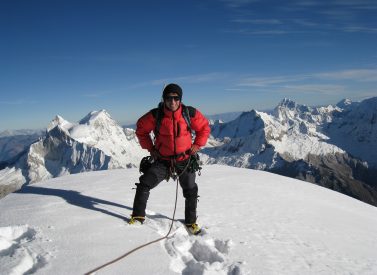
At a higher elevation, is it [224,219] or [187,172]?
[187,172]

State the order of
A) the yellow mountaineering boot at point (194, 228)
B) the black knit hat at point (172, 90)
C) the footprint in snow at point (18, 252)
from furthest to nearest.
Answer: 1. the yellow mountaineering boot at point (194, 228)
2. the black knit hat at point (172, 90)
3. the footprint in snow at point (18, 252)

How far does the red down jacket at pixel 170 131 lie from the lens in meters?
8.27

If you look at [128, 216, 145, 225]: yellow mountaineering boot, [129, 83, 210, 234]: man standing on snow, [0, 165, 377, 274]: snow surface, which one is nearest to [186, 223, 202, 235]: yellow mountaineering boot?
[129, 83, 210, 234]: man standing on snow

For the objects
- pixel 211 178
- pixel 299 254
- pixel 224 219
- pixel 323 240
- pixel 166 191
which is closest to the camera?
pixel 299 254

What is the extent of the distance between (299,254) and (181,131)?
3817 millimetres

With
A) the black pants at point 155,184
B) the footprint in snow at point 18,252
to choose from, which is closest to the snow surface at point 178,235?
the footprint in snow at point 18,252

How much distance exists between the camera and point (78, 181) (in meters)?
13.7

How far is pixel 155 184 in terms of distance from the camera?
8.68 m

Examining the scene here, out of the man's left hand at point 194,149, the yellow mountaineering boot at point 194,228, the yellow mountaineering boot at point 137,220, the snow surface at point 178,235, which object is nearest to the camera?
the snow surface at point 178,235

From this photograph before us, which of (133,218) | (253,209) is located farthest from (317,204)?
(133,218)

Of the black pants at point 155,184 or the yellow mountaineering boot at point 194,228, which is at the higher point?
the black pants at point 155,184

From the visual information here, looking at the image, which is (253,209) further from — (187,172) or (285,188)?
(285,188)

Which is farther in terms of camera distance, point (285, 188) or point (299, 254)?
point (285, 188)

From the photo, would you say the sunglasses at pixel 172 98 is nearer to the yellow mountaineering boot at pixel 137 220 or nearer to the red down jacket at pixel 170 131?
the red down jacket at pixel 170 131
